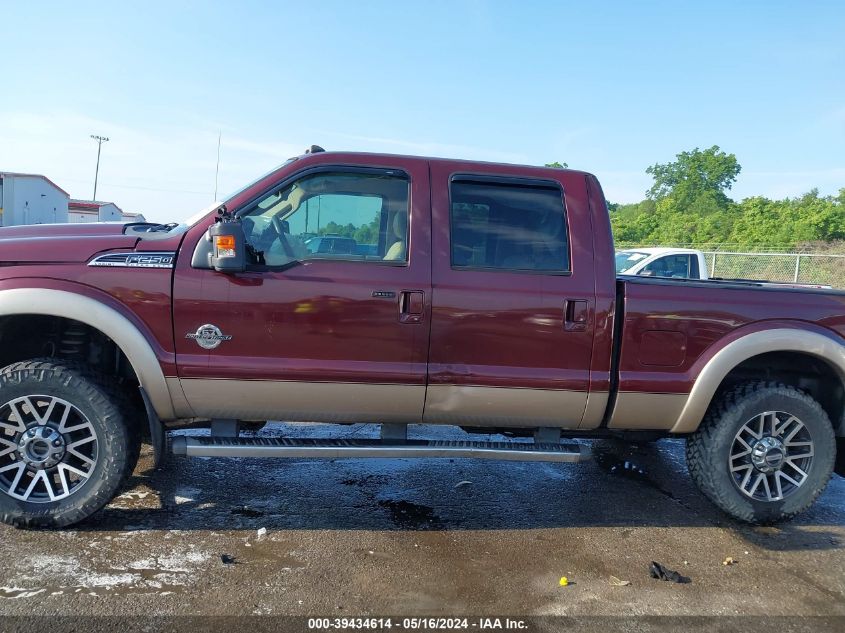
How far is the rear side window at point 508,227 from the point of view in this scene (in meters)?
3.73

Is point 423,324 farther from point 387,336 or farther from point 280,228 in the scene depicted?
point 280,228

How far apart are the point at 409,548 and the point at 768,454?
2324 mm

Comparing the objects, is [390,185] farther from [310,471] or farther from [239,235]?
[310,471]

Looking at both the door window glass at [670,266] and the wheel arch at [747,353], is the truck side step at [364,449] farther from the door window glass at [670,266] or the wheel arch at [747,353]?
the door window glass at [670,266]

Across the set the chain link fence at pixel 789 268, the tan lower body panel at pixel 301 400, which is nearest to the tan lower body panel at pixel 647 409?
the tan lower body panel at pixel 301 400

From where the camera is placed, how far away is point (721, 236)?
1433 inches

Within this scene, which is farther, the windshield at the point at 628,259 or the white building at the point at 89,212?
the white building at the point at 89,212

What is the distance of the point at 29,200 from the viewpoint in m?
47.8

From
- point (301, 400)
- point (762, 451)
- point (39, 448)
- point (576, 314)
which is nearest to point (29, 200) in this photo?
point (39, 448)

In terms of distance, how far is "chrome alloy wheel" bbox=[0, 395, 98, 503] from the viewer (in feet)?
11.5

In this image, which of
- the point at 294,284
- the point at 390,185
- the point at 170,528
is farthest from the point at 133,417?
the point at 390,185

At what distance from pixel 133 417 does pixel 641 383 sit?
9.88 feet

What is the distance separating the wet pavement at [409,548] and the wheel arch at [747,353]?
0.81 meters

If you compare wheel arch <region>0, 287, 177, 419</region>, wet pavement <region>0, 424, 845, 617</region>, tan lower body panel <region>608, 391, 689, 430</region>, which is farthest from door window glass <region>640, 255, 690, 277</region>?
wheel arch <region>0, 287, 177, 419</region>
